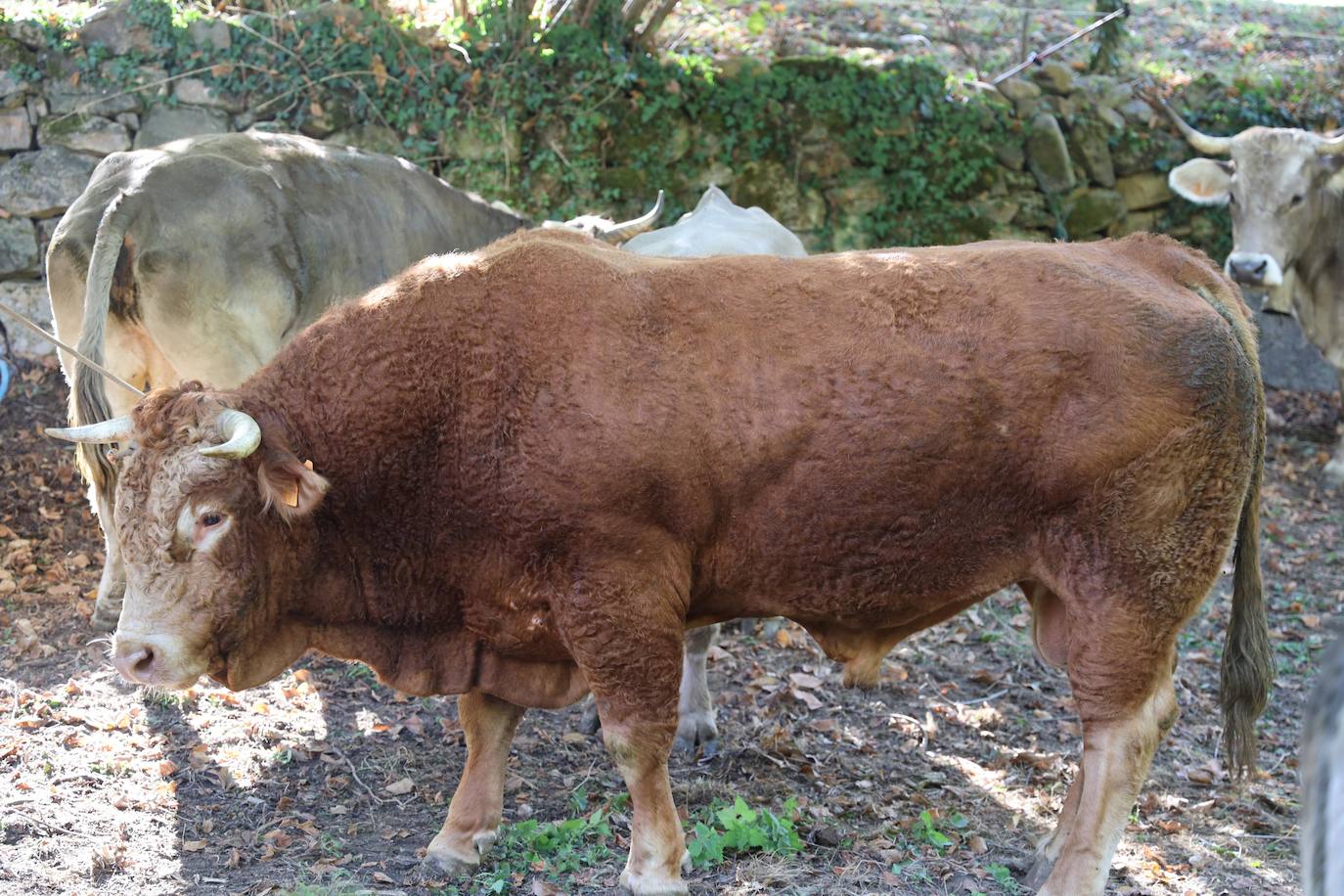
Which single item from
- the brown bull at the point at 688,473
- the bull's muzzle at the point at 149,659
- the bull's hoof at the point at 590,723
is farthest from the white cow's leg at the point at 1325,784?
the bull's hoof at the point at 590,723

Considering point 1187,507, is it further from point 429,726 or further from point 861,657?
point 429,726

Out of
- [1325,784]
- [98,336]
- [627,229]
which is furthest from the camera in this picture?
[627,229]

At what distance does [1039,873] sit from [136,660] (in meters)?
3.20

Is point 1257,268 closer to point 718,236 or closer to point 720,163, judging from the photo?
point 720,163

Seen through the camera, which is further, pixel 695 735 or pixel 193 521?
pixel 695 735

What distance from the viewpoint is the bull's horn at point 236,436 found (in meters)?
3.76

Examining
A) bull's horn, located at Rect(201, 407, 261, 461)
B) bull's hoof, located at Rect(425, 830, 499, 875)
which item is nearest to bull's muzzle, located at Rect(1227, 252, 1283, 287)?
bull's hoof, located at Rect(425, 830, 499, 875)

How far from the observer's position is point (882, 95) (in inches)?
442

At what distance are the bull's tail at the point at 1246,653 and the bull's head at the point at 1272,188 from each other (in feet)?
19.4

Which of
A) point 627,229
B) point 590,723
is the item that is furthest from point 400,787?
point 627,229

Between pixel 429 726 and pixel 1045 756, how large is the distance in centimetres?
285

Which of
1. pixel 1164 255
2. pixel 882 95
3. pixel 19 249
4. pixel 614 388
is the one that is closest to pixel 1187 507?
pixel 1164 255

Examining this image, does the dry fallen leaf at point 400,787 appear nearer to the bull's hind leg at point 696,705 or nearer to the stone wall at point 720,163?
the bull's hind leg at point 696,705

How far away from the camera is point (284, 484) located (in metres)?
3.98
